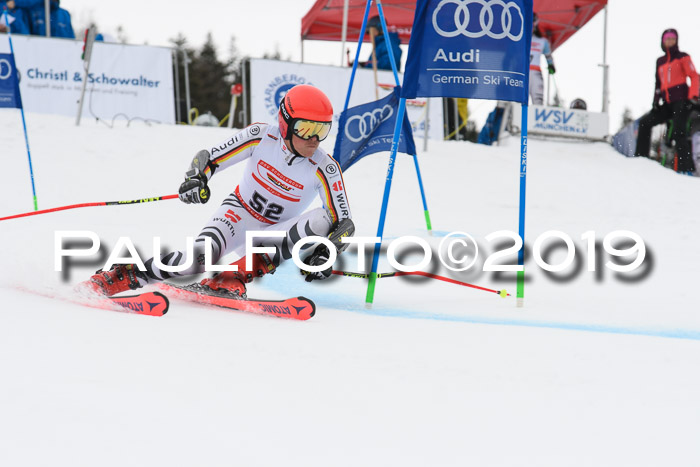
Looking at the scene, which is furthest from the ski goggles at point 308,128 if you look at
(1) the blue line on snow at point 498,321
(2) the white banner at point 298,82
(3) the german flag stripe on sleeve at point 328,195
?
(2) the white banner at point 298,82

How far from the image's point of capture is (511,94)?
174 inches

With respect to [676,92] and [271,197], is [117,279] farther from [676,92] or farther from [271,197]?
[676,92]

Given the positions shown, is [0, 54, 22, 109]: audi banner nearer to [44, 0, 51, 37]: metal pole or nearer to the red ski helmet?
[44, 0, 51, 37]: metal pole

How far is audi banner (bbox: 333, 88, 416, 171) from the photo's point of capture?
621cm

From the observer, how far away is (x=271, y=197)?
442 centimetres

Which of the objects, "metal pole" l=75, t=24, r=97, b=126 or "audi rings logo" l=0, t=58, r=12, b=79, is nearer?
"audi rings logo" l=0, t=58, r=12, b=79

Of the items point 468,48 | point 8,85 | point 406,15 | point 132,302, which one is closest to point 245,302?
point 132,302

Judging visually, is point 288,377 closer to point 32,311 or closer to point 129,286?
point 32,311

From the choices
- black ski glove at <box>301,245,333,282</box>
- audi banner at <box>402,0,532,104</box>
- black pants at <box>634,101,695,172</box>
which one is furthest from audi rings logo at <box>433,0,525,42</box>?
black pants at <box>634,101,695,172</box>

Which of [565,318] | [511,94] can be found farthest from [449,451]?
[511,94]

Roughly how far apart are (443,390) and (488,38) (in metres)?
2.65

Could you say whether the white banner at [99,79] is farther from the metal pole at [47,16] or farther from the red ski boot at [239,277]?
the red ski boot at [239,277]

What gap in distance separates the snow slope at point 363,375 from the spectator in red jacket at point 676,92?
7143 mm

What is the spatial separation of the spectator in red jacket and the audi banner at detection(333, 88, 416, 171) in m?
8.07
